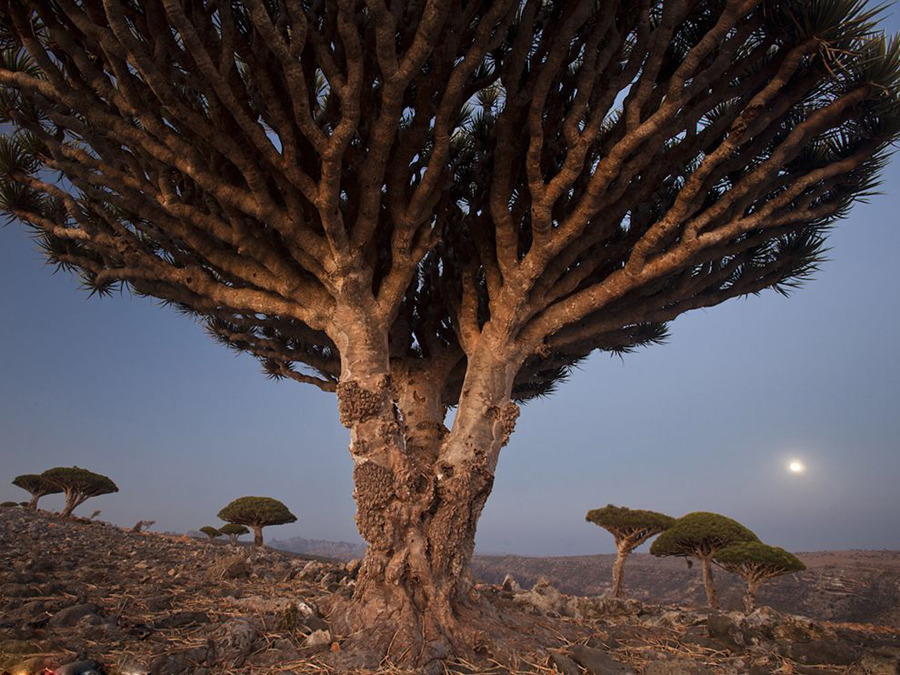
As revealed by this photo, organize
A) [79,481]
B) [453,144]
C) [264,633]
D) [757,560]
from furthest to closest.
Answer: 1. [79,481]
2. [757,560]
3. [453,144]
4. [264,633]

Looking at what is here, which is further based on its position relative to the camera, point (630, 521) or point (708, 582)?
point (630, 521)

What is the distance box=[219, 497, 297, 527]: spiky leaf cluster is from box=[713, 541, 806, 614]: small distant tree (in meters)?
13.3

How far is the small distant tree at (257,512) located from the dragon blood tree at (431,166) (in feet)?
42.4

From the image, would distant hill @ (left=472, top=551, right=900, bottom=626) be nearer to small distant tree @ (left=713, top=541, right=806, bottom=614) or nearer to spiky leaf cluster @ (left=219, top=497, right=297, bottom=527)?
small distant tree @ (left=713, top=541, right=806, bottom=614)

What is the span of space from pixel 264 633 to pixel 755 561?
11.5 meters

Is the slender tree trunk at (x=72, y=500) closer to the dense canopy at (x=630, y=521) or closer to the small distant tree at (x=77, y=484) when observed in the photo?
the small distant tree at (x=77, y=484)

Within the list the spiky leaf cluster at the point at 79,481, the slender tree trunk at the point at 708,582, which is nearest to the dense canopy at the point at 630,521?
the slender tree trunk at the point at 708,582

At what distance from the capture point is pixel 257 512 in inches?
693

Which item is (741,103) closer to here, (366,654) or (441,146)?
(441,146)

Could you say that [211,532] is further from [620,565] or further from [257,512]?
[620,565]

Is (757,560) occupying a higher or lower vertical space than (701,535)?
lower

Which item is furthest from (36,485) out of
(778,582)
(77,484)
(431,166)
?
(778,582)

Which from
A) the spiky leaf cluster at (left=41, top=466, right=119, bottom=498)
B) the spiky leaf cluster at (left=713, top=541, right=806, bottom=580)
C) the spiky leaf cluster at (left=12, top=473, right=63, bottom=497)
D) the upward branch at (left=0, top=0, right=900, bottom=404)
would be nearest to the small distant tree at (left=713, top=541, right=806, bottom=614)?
the spiky leaf cluster at (left=713, top=541, right=806, bottom=580)

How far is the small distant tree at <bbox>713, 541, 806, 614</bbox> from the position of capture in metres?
11.4
